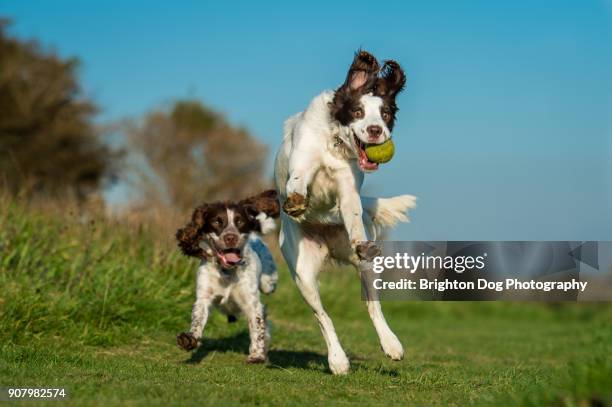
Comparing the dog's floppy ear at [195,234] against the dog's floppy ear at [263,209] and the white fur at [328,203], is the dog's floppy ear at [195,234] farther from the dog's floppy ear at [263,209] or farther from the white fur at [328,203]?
the white fur at [328,203]

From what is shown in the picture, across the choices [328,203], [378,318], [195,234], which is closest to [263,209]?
[195,234]

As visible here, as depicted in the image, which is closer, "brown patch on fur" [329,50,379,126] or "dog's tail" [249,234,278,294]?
"brown patch on fur" [329,50,379,126]

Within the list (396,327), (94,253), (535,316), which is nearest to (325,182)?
(94,253)

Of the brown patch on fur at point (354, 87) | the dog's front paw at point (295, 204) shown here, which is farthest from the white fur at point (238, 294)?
the brown patch on fur at point (354, 87)

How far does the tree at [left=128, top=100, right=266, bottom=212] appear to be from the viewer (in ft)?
115

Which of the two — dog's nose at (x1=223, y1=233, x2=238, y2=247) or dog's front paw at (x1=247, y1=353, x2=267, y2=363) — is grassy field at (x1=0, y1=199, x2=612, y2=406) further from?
dog's nose at (x1=223, y1=233, x2=238, y2=247)

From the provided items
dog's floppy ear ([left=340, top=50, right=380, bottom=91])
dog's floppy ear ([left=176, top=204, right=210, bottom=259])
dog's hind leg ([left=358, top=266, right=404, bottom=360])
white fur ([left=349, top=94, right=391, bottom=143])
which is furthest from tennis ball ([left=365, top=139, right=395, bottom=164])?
dog's floppy ear ([left=176, top=204, right=210, bottom=259])

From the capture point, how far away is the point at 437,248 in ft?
33.5

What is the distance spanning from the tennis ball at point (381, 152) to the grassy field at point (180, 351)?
1633 mm

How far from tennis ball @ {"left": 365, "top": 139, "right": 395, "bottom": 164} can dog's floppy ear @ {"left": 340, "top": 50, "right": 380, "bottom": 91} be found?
0.56m

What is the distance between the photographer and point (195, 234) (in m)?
8.07

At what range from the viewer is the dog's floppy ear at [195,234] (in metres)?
8.07

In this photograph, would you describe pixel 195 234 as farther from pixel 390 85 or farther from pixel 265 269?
pixel 390 85

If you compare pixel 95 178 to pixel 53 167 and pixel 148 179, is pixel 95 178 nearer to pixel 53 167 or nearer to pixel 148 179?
pixel 53 167
